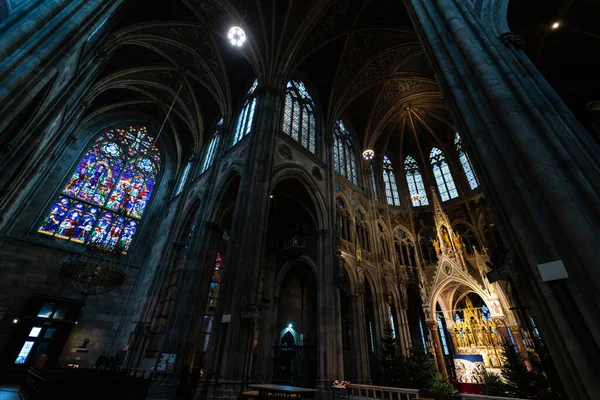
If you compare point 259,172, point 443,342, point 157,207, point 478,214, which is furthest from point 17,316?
point 478,214

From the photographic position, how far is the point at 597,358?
7.79 ft

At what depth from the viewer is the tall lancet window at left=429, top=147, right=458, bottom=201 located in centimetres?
1825

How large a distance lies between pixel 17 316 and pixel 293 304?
1207cm

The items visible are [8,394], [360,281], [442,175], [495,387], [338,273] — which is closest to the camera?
[8,394]

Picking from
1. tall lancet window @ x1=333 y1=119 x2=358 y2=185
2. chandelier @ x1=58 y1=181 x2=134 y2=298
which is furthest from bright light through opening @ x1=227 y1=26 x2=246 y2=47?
chandelier @ x1=58 y1=181 x2=134 y2=298

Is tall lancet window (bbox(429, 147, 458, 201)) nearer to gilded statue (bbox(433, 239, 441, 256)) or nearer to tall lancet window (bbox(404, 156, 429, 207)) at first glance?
tall lancet window (bbox(404, 156, 429, 207))

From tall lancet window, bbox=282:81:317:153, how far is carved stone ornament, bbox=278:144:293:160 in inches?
55.0

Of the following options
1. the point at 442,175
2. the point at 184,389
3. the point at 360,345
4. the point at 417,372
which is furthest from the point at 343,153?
the point at 184,389

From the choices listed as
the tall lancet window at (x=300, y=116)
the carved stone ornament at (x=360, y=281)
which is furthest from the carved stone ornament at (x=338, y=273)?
the tall lancet window at (x=300, y=116)

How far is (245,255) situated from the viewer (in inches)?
304

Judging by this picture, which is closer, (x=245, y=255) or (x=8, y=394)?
(x=8, y=394)

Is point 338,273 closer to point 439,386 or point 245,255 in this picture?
point 245,255

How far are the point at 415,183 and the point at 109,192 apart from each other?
832 inches

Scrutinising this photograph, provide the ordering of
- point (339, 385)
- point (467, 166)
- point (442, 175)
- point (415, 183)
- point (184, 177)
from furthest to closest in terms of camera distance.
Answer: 1. point (415, 183)
2. point (442, 175)
3. point (467, 166)
4. point (184, 177)
5. point (339, 385)
